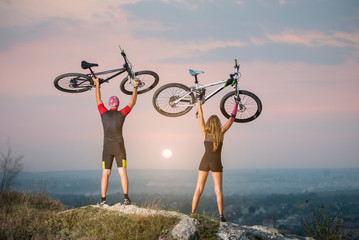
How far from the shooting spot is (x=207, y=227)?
27.2 feet

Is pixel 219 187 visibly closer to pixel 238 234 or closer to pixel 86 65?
pixel 238 234

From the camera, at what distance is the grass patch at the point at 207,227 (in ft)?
26.1

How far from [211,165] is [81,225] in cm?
376

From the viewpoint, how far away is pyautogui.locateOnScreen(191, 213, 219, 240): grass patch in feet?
26.1

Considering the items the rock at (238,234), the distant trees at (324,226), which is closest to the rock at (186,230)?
the rock at (238,234)

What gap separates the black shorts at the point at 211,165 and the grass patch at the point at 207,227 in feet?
3.95

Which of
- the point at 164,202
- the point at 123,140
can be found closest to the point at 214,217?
the point at 164,202

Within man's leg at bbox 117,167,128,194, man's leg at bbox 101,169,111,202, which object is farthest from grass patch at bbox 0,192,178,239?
man's leg at bbox 117,167,128,194

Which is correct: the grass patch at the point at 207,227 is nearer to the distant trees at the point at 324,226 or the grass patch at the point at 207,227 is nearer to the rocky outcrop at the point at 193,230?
the rocky outcrop at the point at 193,230

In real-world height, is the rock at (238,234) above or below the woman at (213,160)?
below

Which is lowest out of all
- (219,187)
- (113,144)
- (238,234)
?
(238,234)

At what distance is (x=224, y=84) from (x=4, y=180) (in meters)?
9.14

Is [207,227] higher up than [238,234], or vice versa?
[207,227]

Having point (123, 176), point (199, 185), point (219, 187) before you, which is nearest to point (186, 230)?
point (199, 185)
